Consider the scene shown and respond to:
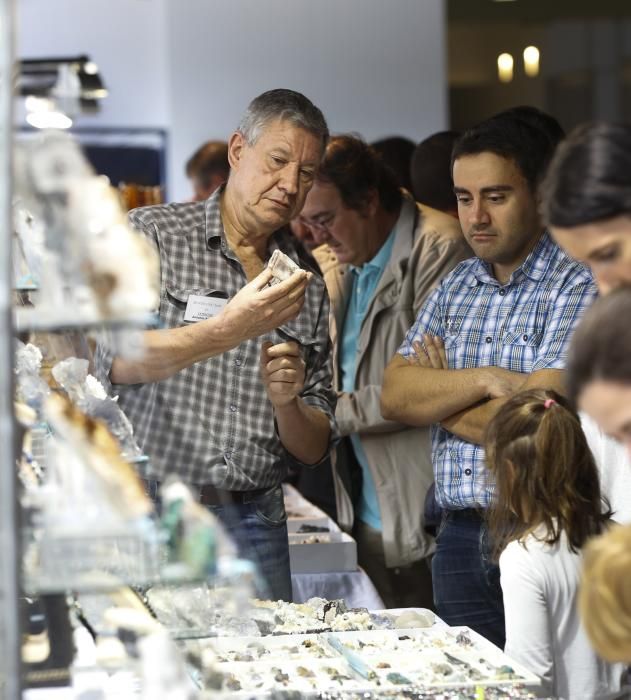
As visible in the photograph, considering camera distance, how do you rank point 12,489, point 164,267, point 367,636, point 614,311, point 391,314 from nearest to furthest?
1. point 12,489
2. point 614,311
3. point 367,636
4. point 164,267
5. point 391,314

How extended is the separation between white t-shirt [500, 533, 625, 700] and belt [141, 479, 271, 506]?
0.58 meters

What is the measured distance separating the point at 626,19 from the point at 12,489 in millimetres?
7673

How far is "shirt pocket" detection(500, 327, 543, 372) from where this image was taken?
113 inches

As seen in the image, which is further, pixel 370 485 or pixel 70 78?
pixel 370 485

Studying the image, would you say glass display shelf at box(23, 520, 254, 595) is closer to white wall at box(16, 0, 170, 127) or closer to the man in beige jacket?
the man in beige jacket

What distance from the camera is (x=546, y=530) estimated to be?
2.31 metres

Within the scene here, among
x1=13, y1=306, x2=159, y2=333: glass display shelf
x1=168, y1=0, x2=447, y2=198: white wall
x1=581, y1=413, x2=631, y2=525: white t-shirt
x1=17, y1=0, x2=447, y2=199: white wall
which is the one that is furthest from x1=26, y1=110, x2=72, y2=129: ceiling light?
x1=168, y1=0, x2=447, y2=198: white wall

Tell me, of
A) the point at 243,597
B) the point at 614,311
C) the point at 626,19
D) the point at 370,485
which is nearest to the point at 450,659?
the point at 243,597

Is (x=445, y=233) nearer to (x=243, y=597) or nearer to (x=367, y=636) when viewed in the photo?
(x=367, y=636)

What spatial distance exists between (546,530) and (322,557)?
1219 mm

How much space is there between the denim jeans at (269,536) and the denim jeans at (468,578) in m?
0.38

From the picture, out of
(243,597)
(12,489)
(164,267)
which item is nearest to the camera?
(12,489)

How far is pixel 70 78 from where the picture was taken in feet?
5.48

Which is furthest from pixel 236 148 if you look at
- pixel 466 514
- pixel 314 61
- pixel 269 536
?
pixel 314 61
